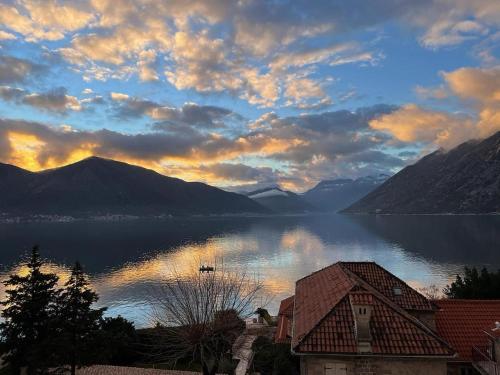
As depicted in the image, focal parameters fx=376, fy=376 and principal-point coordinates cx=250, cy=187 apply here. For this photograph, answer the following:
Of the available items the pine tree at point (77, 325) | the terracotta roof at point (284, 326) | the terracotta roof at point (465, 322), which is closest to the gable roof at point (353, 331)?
the terracotta roof at point (465, 322)

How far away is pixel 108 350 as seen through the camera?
33.3 metres

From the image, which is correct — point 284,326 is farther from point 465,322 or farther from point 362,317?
point 362,317

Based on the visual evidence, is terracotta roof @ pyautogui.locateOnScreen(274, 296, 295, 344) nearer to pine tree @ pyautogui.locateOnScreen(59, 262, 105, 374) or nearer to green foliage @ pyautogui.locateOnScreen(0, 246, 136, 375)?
green foliage @ pyautogui.locateOnScreen(0, 246, 136, 375)

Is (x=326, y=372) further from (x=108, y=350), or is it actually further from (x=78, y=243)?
(x=78, y=243)

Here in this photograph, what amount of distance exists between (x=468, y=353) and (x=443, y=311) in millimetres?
3841

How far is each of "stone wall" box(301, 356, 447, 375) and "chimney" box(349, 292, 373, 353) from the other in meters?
0.76

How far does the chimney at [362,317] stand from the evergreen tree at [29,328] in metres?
21.7

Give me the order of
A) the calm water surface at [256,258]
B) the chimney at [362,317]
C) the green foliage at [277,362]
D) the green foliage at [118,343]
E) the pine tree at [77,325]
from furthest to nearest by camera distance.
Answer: the calm water surface at [256,258]
the green foliage at [118,343]
the pine tree at [77,325]
the green foliage at [277,362]
the chimney at [362,317]

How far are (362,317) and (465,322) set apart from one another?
1302cm

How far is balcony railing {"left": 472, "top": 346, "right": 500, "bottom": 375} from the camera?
23.0m

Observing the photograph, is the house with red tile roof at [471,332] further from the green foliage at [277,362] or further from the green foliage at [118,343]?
the green foliage at [118,343]

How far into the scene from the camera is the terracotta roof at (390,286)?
28328mm

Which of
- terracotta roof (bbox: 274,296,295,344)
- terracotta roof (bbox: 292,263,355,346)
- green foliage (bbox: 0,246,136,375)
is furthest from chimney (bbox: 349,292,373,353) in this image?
green foliage (bbox: 0,246,136,375)

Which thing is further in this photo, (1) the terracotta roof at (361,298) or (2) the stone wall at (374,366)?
(1) the terracotta roof at (361,298)
